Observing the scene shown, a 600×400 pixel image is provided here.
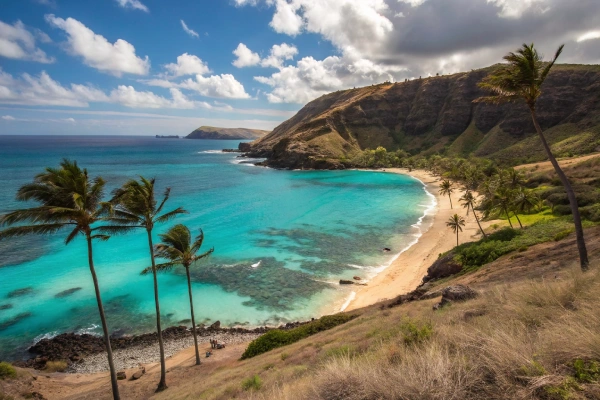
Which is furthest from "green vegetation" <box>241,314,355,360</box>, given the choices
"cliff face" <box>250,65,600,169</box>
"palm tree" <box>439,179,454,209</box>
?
"cliff face" <box>250,65,600,169</box>

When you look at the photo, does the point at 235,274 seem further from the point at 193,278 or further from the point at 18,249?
the point at 18,249

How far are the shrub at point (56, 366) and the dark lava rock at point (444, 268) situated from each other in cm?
3053

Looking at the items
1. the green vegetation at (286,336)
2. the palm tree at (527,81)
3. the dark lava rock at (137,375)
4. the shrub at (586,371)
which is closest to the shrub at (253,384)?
the green vegetation at (286,336)

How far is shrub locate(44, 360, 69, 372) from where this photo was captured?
75.9 feet

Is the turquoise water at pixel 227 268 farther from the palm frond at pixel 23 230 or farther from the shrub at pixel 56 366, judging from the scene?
the palm frond at pixel 23 230

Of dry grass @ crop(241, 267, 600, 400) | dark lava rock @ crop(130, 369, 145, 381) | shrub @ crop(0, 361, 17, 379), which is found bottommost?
A: dark lava rock @ crop(130, 369, 145, 381)

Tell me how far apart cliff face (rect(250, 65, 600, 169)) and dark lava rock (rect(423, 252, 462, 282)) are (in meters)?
78.9

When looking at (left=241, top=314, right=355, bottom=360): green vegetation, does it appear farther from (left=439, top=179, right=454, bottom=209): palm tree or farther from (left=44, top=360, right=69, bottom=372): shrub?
(left=439, top=179, right=454, bottom=209): palm tree

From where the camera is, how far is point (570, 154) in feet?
265

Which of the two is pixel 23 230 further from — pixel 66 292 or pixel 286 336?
pixel 66 292

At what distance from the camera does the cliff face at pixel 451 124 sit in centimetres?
10906

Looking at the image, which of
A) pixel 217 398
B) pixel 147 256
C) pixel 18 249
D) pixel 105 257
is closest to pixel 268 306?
pixel 217 398

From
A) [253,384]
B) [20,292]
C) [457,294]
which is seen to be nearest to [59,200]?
[253,384]

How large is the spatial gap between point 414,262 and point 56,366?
35032 millimetres
